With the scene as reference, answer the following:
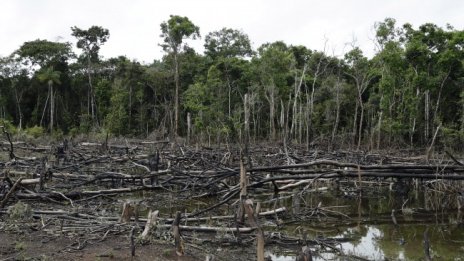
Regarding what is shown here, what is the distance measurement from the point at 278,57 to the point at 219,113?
233 inches

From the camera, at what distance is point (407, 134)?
95.5 ft

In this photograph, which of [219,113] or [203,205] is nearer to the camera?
[203,205]

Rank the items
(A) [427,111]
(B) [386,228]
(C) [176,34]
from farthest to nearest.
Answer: (C) [176,34]
(A) [427,111]
(B) [386,228]

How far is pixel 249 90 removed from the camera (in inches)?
1420

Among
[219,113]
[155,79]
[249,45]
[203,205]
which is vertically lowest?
[203,205]

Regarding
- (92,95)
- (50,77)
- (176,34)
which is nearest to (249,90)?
(176,34)

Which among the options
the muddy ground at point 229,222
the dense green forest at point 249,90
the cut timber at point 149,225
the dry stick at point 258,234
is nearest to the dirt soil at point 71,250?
the muddy ground at point 229,222

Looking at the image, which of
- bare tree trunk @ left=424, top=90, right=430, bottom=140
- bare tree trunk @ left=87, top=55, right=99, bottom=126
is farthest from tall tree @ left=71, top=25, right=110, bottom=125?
bare tree trunk @ left=424, top=90, right=430, bottom=140

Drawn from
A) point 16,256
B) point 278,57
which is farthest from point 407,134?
point 16,256

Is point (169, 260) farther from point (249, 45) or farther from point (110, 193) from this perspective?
point (249, 45)

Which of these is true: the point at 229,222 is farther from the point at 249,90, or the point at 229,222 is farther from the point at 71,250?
the point at 249,90

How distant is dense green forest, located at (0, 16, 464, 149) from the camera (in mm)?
26031

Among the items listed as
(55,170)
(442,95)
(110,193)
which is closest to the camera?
(110,193)

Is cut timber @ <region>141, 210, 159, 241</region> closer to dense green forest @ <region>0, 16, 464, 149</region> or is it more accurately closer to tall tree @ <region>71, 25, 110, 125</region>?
dense green forest @ <region>0, 16, 464, 149</region>
